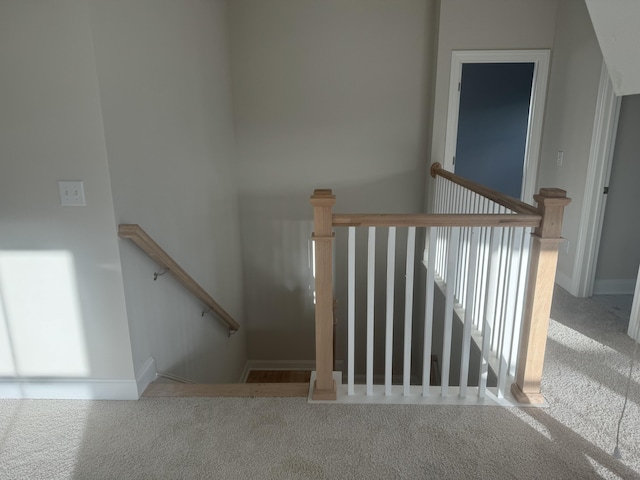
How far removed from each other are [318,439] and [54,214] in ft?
5.07

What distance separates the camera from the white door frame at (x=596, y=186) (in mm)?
3037

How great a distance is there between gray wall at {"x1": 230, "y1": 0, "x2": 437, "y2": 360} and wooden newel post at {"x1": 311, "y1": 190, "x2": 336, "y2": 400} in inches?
97.6

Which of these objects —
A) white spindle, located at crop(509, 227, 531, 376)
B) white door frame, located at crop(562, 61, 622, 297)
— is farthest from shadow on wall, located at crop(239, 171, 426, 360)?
white spindle, located at crop(509, 227, 531, 376)

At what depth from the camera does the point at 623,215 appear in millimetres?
3393

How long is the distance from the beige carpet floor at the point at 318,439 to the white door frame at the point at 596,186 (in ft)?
4.21

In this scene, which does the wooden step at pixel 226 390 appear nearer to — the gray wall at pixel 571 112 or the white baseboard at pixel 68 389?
the white baseboard at pixel 68 389

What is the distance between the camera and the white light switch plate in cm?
186

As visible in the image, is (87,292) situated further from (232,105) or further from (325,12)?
(325,12)

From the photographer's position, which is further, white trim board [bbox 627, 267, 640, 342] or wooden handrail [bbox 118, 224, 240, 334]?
white trim board [bbox 627, 267, 640, 342]

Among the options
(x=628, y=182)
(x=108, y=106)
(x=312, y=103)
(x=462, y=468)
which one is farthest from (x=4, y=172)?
(x=628, y=182)

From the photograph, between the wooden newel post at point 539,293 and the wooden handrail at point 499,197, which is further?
the wooden handrail at point 499,197

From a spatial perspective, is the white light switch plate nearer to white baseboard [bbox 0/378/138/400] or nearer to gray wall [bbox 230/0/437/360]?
white baseboard [bbox 0/378/138/400]

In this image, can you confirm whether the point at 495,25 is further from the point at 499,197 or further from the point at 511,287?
the point at 511,287

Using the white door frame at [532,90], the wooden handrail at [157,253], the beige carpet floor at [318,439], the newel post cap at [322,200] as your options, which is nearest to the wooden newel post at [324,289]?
the newel post cap at [322,200]
